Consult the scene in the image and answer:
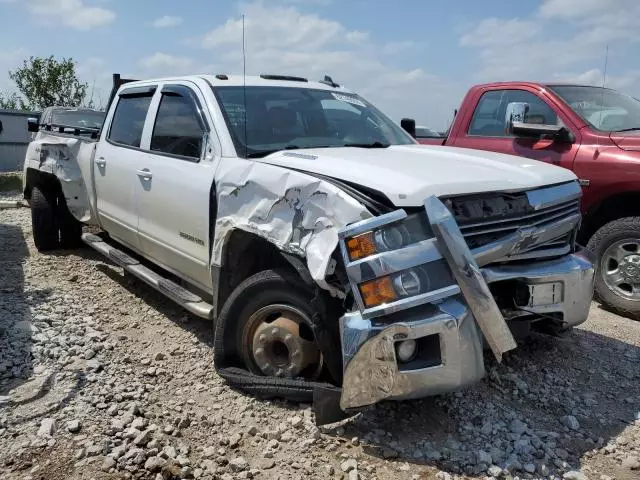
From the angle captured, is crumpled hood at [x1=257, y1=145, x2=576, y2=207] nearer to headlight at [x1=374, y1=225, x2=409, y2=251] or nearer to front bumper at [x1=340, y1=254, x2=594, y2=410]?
headlight at [x1=374, y1=225, x2=409, y2=251]

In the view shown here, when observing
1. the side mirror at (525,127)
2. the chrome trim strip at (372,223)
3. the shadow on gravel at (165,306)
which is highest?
the side mirror at (525,127)

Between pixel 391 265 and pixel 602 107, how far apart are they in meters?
4.03

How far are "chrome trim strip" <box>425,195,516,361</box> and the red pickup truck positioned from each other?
273 cm

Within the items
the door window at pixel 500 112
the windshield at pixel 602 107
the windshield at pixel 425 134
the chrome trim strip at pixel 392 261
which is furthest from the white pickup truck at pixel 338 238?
the windshield at pixel 425 134

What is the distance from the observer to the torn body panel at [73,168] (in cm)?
571

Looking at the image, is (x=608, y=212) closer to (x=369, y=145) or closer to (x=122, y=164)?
(x=369, y=145)

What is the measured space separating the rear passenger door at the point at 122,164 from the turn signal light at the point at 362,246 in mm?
2507

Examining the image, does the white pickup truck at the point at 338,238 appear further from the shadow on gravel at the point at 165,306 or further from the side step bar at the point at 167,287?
the shadow on gravel at the point at 165,306

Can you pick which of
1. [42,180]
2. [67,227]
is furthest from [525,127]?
[42,180]

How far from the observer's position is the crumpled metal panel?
268cm

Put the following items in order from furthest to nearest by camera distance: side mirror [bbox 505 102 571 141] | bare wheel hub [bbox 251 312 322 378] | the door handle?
side mirror [bbox 505 102 571 141], the door handle, bare wheel hub [bbox 251 312 322 378]

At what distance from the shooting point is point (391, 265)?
2521mm

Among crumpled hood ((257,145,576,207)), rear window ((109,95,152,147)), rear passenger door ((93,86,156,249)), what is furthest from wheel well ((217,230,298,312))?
rear window ((109,95,152,147))

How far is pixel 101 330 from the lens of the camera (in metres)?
4.38
